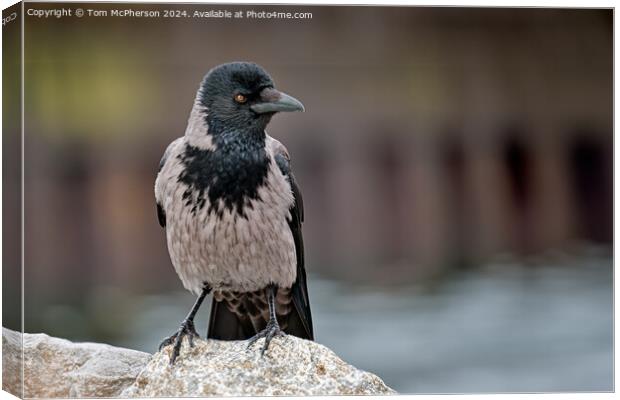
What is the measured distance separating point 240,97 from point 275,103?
228 millimetres

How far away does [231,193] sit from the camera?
616 centimetres

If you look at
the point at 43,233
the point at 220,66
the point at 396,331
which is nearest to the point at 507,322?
the point at 396,331

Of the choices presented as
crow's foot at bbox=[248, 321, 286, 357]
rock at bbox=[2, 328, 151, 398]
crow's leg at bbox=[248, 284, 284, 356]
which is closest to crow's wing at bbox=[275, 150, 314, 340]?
crow's leg at bbox=[248, 284, 284, 356]

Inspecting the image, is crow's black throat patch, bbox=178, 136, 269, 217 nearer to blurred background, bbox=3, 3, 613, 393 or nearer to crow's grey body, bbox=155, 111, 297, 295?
crow's grey body, bbox=155, 111, 297, 295

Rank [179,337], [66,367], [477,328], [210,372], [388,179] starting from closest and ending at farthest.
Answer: [210,372] < [179,337] < [66,367] < [388,179] < [477,328]

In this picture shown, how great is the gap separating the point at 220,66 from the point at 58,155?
1.18 metres

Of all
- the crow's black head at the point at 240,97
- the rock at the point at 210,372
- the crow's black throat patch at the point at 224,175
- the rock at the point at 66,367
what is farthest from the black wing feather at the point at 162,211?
the rock at the point at 66,367

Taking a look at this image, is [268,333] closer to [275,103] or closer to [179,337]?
[179,337]

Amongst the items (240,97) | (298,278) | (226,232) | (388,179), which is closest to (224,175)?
(226,232)

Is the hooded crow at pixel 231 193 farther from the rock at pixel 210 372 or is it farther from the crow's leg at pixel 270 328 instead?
the rock at pixel 210 372

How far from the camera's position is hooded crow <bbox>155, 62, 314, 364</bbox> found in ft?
20.3

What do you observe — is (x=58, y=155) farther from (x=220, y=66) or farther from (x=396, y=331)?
(x=396, y=331)

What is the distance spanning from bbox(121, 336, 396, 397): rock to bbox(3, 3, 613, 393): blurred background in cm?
35

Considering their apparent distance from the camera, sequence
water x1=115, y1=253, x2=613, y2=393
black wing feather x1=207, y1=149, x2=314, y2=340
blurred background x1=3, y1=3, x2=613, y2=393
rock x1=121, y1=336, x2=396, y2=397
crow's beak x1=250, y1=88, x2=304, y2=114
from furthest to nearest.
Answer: water x1=115, y1=253, x2=613, y2=393 → black wing feather x1=207, y1=149, x2=314, y2=340 → blurred background x1=3, y1=3, x2=613, y2=393 → rock x1=121, y1=336, x2=396, y2=397 → crow's beak x1=250, y1=88, x2=304, y2=114
